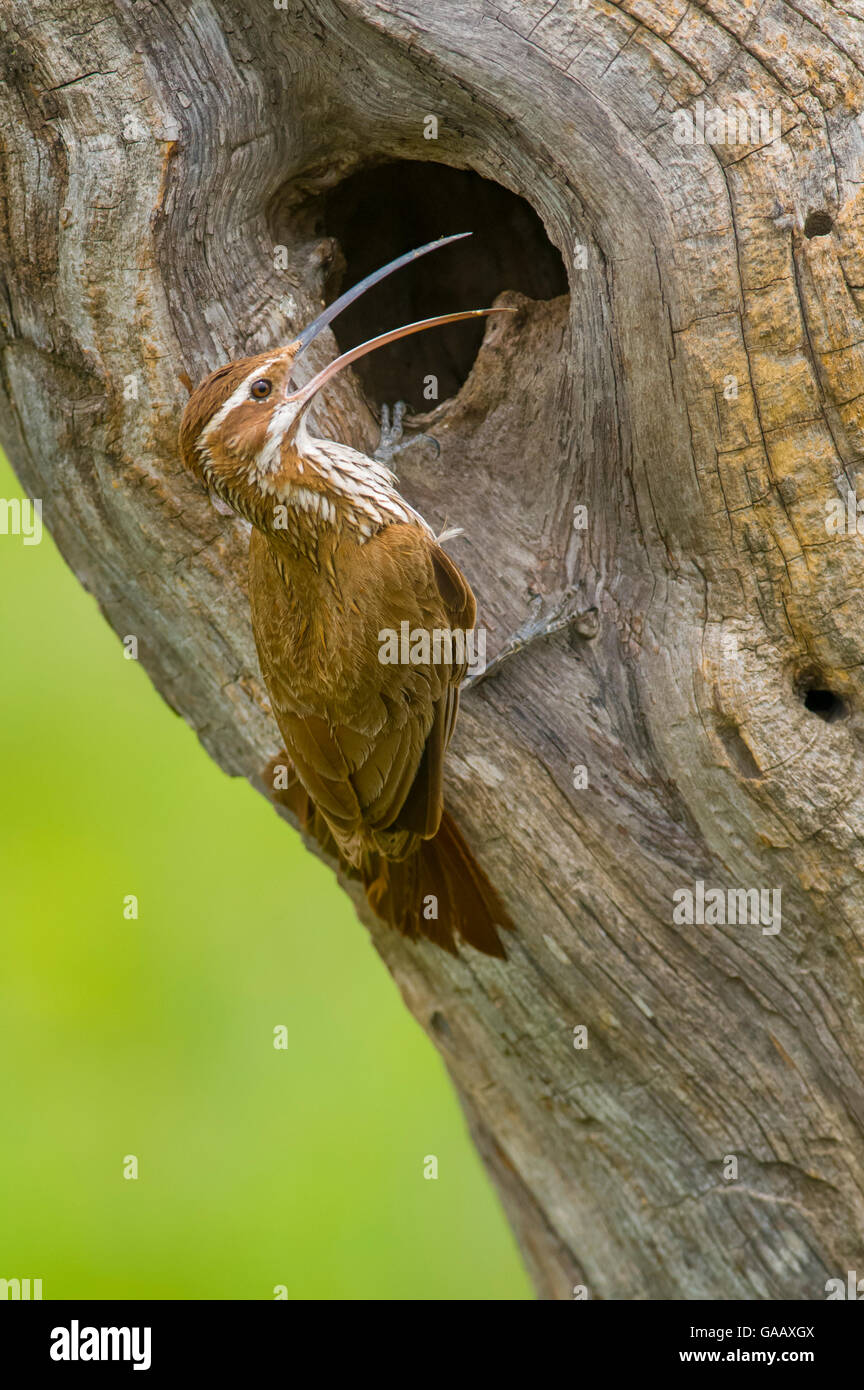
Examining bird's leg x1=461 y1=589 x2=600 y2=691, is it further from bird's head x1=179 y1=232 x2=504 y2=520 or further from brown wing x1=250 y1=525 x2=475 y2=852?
bird's head x1=179 y1=232 x2=504 y2=520

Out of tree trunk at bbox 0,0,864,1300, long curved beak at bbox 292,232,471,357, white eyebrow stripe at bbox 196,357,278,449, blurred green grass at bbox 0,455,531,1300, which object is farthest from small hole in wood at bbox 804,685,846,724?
blurred green grass at bbox 0,455,531,1300

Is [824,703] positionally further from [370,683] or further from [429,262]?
[429,262]

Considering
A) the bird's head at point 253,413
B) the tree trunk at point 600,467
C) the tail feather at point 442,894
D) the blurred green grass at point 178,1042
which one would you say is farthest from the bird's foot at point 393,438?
the blurred green grass at point 178,1042

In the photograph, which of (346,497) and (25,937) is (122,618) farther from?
(25,937)

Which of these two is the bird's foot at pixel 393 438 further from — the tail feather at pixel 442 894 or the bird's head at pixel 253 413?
the tail feather at pixel 442 894

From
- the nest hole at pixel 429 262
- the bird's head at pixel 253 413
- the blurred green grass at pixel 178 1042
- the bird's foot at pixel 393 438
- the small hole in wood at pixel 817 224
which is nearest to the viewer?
the small hole in wood at pixel 817 224

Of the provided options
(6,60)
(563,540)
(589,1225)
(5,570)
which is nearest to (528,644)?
(563,540)
